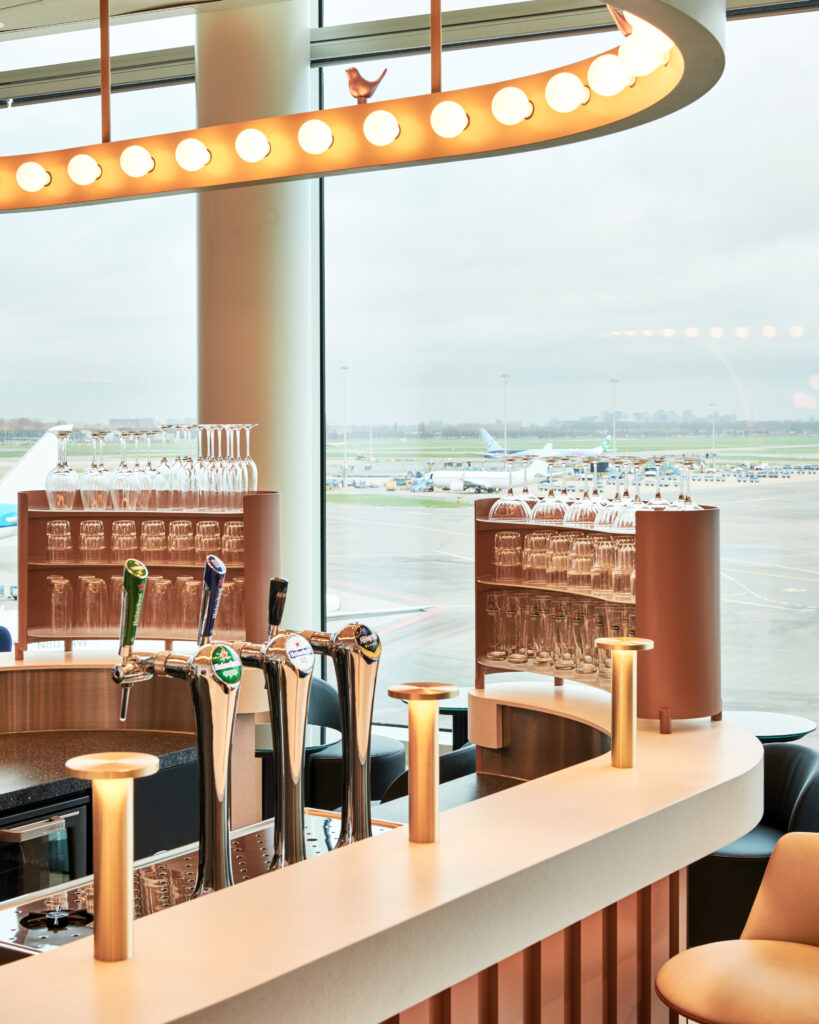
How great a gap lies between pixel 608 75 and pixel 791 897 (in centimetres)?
201

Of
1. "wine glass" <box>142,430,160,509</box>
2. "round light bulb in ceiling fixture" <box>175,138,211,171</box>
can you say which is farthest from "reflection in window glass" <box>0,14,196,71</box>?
"round light bulb in ceiling fixture" <box>175,138,211,171</box>

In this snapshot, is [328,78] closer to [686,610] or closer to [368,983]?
[686,610]

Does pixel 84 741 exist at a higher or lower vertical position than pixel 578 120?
lower

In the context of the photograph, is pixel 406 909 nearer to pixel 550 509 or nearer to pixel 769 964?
pixel 769 964

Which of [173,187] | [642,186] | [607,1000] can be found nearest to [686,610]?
[607,1000]

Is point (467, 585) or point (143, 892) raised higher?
point (467, 585)

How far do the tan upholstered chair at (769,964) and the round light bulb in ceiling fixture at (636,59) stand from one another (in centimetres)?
182

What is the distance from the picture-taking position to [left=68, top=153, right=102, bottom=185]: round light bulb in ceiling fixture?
374cm

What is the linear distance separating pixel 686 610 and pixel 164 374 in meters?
4.59

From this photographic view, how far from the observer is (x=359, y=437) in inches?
261

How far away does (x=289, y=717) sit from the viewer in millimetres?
2039

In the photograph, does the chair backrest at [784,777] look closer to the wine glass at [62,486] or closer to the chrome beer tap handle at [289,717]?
the chrome beer tap handle at [289,717]

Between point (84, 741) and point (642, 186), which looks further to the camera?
point (642, 186)

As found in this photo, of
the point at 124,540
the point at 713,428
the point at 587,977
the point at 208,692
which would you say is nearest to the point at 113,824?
the point at 208,692
